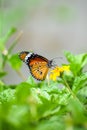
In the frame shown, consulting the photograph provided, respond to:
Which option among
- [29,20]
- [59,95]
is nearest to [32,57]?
[59,95]

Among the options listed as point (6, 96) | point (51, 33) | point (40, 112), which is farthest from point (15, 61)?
point (51, 33)

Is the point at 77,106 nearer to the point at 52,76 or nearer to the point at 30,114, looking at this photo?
the point at 30,114

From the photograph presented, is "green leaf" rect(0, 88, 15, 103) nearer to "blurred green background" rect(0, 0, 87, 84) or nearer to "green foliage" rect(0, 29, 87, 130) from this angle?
"green foliage" rect(0, 29, 87, 130)

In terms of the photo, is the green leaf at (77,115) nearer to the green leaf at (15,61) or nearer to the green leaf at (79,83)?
the green leaf at (79,83)

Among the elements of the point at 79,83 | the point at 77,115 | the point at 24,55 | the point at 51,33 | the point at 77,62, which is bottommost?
the point at 77,115

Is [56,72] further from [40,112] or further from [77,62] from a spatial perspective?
[40,112]

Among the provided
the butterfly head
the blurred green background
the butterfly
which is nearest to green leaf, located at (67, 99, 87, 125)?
the butterfly

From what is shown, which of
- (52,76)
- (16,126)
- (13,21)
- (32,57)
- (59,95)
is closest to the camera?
(16,126)
